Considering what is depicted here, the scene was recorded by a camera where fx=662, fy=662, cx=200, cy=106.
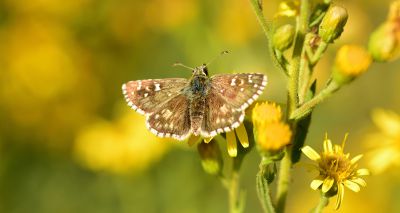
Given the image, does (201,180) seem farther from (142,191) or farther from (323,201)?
(323,201)

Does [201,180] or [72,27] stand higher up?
[72,27]

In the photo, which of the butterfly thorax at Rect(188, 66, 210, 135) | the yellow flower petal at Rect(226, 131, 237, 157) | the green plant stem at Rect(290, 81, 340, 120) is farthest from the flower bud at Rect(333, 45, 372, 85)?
the butterfly thorax at Rect(188, 66, 210, 135)

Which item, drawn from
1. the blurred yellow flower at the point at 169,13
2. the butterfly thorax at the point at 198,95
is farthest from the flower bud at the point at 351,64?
the blurred yellow flower at the point at 169,13

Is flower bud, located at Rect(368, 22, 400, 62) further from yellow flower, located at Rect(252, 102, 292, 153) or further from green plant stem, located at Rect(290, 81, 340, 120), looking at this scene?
yellow flower, located at Rect(252, 102, 292, 153)

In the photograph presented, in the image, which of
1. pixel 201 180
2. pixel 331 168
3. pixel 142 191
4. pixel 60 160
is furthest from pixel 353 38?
pixel 331 168

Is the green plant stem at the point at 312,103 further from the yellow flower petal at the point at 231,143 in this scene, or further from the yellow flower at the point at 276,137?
the yellow flower petal at the point at 231,143

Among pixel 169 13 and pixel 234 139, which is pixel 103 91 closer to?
pixel 169 13
